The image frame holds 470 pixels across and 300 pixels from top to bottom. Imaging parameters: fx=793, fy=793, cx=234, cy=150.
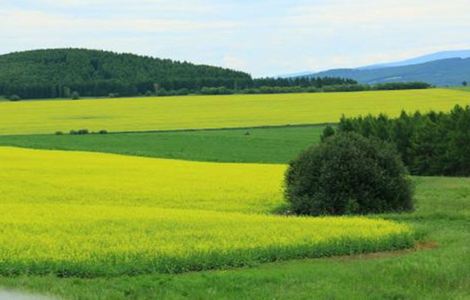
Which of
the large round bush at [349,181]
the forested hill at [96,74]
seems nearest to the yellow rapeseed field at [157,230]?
the large round bush at [349,181]

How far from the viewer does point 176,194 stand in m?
23.6

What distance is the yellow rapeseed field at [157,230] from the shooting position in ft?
40.8

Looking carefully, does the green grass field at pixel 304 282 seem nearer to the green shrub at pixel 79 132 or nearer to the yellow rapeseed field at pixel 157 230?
the yellow rapeseed field at pixel 157 230

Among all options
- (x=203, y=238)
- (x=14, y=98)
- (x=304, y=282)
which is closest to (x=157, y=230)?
(x=203, y=238)

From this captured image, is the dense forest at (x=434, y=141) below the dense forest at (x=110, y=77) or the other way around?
below

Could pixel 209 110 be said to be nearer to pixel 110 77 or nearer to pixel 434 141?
pixel 434 141

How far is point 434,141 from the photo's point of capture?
38281mm

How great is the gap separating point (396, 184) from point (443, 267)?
9.35 m

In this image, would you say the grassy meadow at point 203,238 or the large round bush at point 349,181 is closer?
the grassy meadow at point 203,238

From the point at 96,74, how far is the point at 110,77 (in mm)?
2843

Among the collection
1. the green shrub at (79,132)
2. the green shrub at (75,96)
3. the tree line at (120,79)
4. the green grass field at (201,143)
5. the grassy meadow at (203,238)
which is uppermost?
the tree line at (120,79)

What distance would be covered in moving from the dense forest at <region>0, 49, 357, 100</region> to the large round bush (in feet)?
297

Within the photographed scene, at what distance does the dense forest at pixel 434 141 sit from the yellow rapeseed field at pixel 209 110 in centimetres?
2474

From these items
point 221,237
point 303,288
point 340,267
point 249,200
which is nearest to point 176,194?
point 249,200
